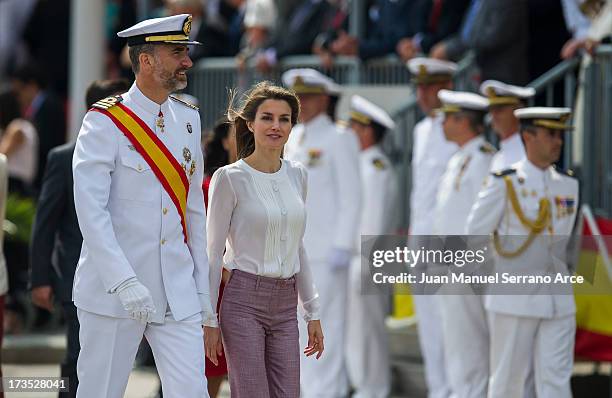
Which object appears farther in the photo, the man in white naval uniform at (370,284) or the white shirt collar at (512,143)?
the man in white naval uniform at (370,284)

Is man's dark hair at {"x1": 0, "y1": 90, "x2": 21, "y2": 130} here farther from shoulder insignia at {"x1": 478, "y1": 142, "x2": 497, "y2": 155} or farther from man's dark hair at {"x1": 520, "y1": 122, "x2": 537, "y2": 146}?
man's dark hair at {"x1": 520, "y1": 122, "x2": 537, "y2": 146}

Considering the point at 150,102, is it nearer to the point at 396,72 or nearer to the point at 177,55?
the point at 177,55

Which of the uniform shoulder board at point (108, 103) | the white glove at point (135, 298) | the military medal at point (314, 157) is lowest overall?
the white glove at point (135, 298)

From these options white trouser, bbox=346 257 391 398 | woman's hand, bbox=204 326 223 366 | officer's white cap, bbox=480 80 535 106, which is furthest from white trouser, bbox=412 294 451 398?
woman's hand, bbox=204 326 223 366

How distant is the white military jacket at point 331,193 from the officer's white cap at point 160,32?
12.5ft

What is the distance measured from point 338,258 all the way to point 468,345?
138 cm

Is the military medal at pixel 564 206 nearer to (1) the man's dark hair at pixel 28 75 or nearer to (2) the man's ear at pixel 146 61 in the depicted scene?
(2) the man's ear at pixel 146 61

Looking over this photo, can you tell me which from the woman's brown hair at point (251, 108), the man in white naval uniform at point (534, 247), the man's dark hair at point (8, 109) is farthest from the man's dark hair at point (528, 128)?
the man's dark hair at point (8, 109)

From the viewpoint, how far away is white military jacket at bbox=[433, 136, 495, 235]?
28.1ft

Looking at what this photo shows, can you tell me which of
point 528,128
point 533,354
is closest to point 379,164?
point 528,128

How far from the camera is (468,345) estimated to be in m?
8.45

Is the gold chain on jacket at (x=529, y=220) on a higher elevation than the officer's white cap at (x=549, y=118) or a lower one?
lower

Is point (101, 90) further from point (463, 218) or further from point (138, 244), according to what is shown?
point (463, 218)

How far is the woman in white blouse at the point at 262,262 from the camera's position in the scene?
600 cm
